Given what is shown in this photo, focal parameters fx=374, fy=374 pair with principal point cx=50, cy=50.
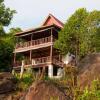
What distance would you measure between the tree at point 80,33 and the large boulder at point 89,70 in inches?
428

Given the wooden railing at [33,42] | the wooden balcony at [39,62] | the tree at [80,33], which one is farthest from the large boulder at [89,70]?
the wooden railing at [33,42]

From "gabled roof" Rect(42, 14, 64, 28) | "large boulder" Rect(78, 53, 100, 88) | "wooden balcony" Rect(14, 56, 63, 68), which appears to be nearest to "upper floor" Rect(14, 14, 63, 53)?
"gabled roof" Rect(42, 14, 64, 28)

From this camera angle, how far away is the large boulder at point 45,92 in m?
15.4

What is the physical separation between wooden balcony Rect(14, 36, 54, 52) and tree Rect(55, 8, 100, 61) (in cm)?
589

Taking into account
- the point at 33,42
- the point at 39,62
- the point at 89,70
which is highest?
the point at 33,42

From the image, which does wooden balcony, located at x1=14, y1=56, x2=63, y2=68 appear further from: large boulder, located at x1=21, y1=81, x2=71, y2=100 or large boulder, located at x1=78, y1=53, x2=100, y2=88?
large boulder, located at x1=21, y1=81, x2=71, y2=100

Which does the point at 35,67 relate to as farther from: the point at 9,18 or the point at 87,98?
the point at 87,98

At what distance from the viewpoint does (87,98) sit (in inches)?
631

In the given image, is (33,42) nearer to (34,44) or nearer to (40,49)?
(34,44)

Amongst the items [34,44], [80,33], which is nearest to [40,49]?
[34,44]

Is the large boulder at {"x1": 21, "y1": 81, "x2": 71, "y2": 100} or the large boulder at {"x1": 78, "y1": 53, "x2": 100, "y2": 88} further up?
the large boulder at {"x1": 78, "y1": 53, "x2": 100, "y2": 88}

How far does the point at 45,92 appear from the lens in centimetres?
1565

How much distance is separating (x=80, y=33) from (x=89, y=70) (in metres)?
13.5

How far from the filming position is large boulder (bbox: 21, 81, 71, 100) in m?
15.4
